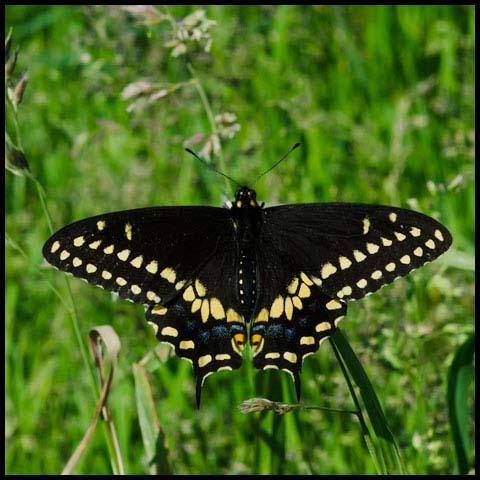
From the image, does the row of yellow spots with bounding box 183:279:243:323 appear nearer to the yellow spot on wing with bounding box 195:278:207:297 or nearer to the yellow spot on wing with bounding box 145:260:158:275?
the yellow spot on wing with bounding box 195:278:207:297

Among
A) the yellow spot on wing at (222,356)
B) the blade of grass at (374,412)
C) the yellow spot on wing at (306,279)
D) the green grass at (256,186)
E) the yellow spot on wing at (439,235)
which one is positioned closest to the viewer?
the blade of grass at (374,412)

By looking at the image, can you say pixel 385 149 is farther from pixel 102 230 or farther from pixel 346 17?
pixel 102 230

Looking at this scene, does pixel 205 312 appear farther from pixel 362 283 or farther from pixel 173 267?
pixel 362 283

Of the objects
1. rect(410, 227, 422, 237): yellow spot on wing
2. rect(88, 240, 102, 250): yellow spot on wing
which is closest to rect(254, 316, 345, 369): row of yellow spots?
rect(410, 227, 422, 237): yellow spot on wing

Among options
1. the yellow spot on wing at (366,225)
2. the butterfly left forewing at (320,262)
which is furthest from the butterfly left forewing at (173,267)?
the yellow spot on wing at (366,225)

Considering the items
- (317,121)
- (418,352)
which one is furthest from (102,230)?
(317,121)

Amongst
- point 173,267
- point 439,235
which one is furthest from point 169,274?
point 439,235

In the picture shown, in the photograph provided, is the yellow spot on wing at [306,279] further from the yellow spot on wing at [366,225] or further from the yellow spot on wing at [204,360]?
the yellow spot on wing at [204,360]
